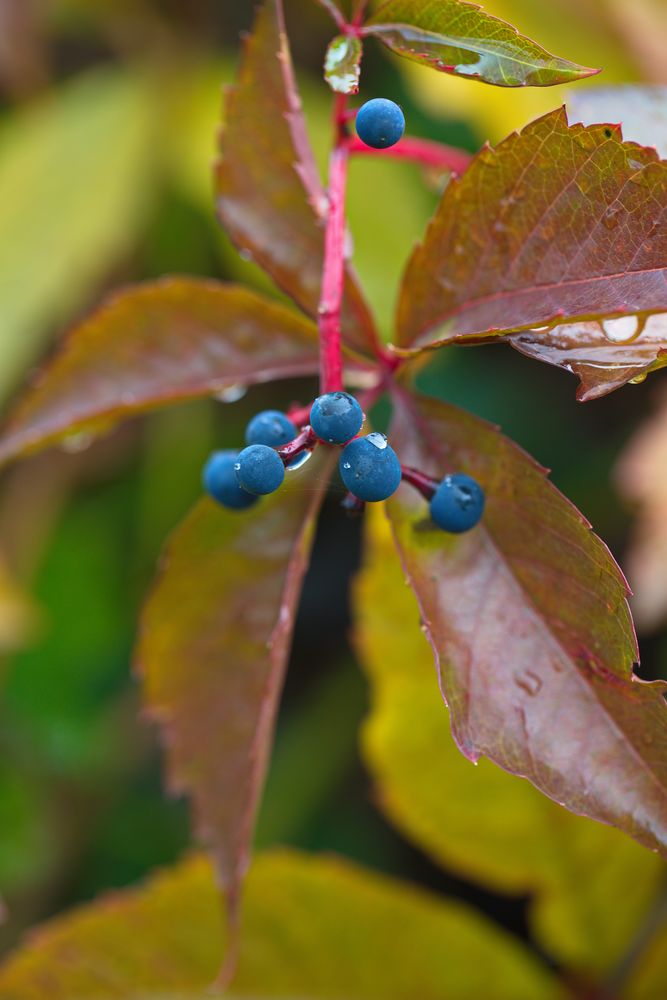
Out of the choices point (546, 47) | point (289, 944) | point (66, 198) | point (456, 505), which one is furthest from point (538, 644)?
point (66, 198)

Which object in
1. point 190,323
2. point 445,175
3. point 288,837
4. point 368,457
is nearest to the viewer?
point 368,457

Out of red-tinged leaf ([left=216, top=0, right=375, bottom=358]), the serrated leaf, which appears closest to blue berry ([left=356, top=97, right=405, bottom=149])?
red-tinged leaf ([left=216, top=0, right=375, bottom=358])

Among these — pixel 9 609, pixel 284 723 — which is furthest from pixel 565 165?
pixel 284 723

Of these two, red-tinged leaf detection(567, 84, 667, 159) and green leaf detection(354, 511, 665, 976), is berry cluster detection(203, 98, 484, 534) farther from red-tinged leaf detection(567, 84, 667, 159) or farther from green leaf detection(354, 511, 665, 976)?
green leaf detection(354, 511, 665, 976)

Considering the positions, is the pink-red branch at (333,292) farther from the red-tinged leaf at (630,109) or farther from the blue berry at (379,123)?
the red-tinged leaf at (630,109)

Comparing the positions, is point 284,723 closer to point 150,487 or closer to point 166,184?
point 150,487

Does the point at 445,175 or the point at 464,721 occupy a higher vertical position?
the point at 445,175

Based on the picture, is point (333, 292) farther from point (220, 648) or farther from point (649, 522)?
point (649, 522)
